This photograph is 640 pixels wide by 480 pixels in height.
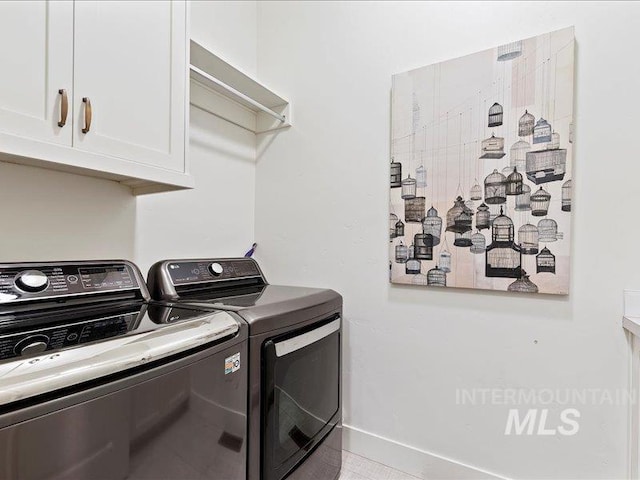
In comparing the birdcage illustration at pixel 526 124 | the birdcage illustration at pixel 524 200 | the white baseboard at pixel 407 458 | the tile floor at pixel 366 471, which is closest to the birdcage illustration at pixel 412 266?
the birdcage illustration at pixel 524 200

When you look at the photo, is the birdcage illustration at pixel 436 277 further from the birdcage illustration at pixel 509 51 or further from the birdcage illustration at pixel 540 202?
the birdcage illustration at pixel 509 51

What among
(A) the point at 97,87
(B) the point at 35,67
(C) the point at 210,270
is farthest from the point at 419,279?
(B) the point at 35,67

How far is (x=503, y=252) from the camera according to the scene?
1.41 meters

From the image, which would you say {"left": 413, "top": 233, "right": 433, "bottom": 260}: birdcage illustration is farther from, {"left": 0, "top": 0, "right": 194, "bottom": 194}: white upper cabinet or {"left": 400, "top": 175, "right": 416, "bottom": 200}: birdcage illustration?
{"left": 0, "top": 0, "right": 194, "bottom": 194}: white upper cabinet

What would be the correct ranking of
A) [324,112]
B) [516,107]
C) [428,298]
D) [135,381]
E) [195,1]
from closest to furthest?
[135,381], [516,107], [428,298], [195,1], [324,112]

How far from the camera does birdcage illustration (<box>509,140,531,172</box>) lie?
1.37m

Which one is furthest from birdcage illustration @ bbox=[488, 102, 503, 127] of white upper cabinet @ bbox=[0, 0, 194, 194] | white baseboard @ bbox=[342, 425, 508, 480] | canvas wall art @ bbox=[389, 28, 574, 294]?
white baseboard @ bbox=[342, 425, 508, 480]

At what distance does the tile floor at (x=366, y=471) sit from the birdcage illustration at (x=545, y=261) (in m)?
1.11

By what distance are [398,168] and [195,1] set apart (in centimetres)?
134

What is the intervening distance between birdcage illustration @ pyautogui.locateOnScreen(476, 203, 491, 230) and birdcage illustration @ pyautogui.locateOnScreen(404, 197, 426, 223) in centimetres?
24

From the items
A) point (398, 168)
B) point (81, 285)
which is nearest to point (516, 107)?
point (398, 168)

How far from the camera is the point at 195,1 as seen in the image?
1727mm

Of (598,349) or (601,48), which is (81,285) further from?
(601,48)

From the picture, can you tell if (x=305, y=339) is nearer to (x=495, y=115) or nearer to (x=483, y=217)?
(x=483, y=217)
